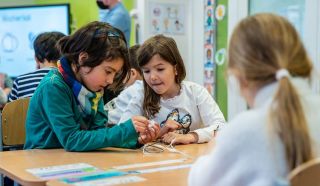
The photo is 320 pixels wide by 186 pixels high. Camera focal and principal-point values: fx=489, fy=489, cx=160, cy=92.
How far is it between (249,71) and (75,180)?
1.90 feet

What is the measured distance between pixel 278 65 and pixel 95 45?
103cm

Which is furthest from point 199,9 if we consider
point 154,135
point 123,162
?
point 123,162

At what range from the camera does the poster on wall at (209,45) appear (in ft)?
13.7

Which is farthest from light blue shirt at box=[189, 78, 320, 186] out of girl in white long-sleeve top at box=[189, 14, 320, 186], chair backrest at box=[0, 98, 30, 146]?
chair backrest at box=[0, 98, 30, 146]

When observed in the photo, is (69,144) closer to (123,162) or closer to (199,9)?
(123,162)

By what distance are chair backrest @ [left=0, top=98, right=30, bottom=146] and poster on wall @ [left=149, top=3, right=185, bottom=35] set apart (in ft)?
6.98

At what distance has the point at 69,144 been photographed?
5.90 feet

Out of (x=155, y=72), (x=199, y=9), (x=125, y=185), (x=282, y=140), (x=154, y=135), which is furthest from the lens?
(x=199, y=9)

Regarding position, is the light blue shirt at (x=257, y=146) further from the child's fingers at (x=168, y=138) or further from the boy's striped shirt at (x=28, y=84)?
the boy's striped shirt at (x=28, y=84)

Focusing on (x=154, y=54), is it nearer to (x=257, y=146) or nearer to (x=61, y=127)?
(x=61, y=127)

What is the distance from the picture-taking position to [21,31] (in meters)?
5.54

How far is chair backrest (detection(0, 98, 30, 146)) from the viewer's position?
231 cm

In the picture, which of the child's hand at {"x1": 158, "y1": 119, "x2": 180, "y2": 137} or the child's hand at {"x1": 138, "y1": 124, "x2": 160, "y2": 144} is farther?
the child's hand at {"x1": 158, "y1": 119, "x2": 180, "y2": 137}

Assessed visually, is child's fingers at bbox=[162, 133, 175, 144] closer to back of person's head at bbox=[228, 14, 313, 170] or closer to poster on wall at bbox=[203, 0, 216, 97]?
back of person's head at bbox=[228, 14, 313, 170]
